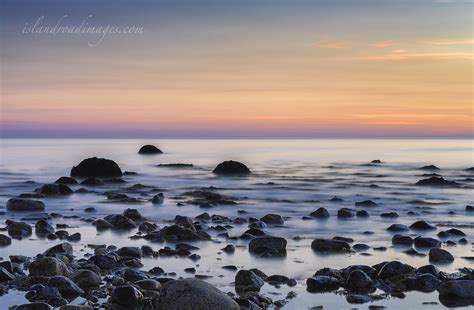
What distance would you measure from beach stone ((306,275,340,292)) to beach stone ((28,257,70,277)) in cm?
408

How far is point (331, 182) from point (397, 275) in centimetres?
2606

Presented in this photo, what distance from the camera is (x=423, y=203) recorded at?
85.4ft

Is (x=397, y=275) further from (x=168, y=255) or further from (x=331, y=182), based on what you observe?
(x=331, y=182)

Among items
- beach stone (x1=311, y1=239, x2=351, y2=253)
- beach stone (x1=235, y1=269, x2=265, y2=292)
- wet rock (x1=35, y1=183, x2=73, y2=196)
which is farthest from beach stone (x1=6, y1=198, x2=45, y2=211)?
beach stone (x1=235, y1=269, x2=265, y2=292)

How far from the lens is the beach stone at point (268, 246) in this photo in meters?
13.7

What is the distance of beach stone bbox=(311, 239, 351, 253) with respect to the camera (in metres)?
14.3

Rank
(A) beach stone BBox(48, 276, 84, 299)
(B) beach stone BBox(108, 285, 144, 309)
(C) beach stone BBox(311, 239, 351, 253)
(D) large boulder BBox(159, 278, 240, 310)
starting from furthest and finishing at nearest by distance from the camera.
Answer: (C) beach stone BBox(311, 239, 351, 253) < (A) beach stone BBox(48, 276, 84, 299) < (B) beach stone BBox(108, 285, 144, 309) < (D) large boulder BBox(159, 278, 240, 310)

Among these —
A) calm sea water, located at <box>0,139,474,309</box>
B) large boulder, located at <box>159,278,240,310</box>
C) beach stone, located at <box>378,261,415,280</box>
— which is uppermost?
large boulder, located at <box>159,278,240,310</box>

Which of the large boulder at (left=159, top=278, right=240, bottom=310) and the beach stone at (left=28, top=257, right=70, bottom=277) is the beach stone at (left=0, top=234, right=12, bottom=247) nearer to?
the beach stone at (left=28, top=257, right=70, bottom=277)

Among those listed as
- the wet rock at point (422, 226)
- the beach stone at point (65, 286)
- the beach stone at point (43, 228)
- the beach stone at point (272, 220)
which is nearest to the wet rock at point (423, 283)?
the beach stone at point (65, 286)

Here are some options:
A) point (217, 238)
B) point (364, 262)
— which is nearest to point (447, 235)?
point (364, 262)

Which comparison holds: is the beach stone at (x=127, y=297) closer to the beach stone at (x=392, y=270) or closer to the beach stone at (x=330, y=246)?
the beach stone at (x=392, y=270)

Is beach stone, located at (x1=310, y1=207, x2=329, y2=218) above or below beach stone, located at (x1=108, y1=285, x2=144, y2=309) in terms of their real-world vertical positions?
below

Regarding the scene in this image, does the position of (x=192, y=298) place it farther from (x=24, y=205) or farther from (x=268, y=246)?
(x=24, y=205)
